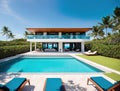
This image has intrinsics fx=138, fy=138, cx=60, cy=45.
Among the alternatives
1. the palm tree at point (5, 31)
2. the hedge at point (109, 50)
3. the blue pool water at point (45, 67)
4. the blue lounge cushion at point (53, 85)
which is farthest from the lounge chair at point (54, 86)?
the palm tree at point (5, 31)

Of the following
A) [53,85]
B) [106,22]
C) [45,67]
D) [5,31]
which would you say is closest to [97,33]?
[106,22]

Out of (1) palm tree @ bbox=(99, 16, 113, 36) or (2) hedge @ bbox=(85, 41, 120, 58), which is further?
(1) palm tree @ bbox=(99, 16, 113, 36)

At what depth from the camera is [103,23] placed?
45.2 metres

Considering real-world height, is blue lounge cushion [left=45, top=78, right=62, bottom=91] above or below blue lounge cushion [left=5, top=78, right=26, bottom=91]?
below

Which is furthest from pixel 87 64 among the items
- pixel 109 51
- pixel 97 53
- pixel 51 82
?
pixel 97 53

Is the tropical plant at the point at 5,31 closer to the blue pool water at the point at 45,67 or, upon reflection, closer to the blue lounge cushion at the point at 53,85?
the blue pool water at the point at 45,67

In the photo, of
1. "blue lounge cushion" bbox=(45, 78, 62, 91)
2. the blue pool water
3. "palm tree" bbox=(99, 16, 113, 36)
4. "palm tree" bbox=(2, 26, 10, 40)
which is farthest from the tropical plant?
"blue lounge cushion" bbox=(45, 78, 62, 91)

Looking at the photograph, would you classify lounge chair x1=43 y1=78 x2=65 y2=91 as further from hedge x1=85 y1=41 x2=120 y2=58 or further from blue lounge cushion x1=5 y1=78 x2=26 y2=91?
hedge x1=85 y1=41 x2=120 y2=58

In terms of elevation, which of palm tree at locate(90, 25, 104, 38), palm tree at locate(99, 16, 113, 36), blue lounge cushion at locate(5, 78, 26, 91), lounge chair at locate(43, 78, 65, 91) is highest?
palm tree at locate(99, 16, 113, 36)

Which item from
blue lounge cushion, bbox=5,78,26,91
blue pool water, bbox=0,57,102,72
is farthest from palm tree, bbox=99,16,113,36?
blue lounge cushion, bbox=5,78,26,91

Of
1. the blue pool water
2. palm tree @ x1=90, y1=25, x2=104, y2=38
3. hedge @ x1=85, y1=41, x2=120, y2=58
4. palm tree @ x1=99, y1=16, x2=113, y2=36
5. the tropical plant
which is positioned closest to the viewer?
the blue pool water

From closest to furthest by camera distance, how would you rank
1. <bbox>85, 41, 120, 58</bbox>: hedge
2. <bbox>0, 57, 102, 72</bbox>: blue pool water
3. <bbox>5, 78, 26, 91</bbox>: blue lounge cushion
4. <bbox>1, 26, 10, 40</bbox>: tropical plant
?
1. <bbox>5, 78, 26, 91</bbox>: blue lounge cushion
2. <bbox>0, 57, 102, 72</bbox>: blue pool water
3. <bbox>85, 41, 120, 58</bbox>: hedge
4. <bbox>1, 26, 10, 40</bbox>: tropical plant

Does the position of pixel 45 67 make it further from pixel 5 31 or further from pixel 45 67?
pixel 5 31

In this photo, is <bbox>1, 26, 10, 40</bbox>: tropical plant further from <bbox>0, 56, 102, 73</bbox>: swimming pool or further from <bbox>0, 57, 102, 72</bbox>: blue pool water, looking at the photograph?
<bbox>0, 57, 102, 72</bbox>: blue pool water
